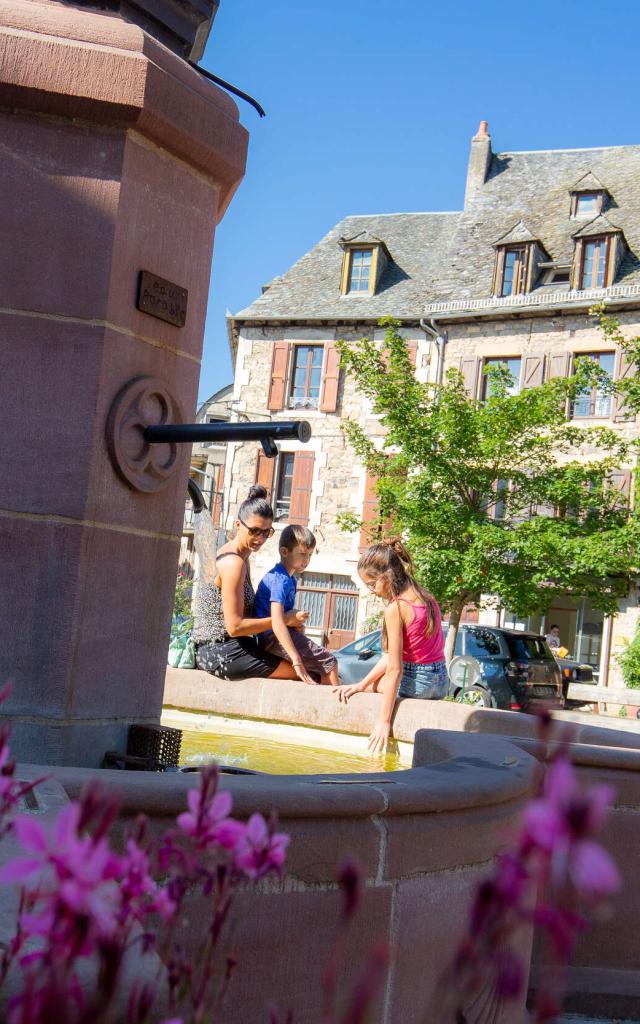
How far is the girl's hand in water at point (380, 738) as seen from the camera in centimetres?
495

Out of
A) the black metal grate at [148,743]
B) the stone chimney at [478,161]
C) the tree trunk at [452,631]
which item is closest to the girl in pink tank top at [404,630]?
the black metal grate at [148,743]

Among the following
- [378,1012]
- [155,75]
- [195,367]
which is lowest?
[378,1012]

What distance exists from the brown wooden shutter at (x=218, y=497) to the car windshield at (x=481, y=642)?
14297 millimetres

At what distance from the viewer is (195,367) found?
369 cm

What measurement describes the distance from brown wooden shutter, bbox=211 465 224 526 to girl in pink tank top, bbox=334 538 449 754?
1008 inches

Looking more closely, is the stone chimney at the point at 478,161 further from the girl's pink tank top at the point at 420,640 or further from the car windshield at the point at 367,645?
the girl's pink tank top at the point at 420,640

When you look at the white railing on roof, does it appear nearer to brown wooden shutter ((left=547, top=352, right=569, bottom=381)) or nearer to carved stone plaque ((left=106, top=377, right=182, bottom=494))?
brown wooden shutter ((left=547, top=352, right=569, bottom=381))

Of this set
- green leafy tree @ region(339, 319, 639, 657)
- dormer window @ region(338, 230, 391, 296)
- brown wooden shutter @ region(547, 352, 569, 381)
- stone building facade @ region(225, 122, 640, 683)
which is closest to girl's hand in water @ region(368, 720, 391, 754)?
green leafy tree @ region(339, 319, 639, 657)

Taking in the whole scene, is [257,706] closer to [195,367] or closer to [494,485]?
[195,367]

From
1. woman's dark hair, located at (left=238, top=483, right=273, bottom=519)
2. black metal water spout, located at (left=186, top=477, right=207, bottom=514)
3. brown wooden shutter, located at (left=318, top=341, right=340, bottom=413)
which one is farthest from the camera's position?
brown wooden shutter, located at (left=318, top=341, right=340, bottom=413)

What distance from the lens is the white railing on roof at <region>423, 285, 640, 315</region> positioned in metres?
27.1

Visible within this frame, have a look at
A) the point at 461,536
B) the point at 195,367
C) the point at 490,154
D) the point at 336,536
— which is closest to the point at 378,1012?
the point at 195,367

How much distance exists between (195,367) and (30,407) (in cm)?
71

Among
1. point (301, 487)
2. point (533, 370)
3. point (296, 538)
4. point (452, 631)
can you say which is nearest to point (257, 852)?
point (296, 538)
